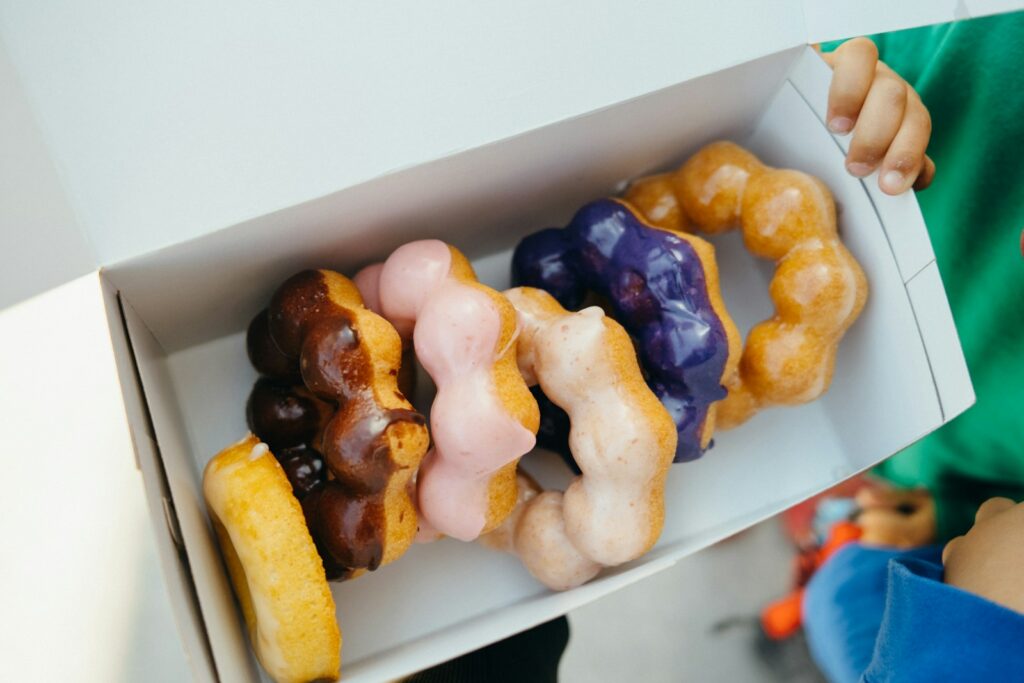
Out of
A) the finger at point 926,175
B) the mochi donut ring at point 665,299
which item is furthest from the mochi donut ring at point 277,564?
the finger at point 926,175

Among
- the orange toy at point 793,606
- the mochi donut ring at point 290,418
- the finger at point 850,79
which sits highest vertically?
the finger at point 850,79

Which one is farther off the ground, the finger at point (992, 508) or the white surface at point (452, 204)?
the white surface at point (452, 204)

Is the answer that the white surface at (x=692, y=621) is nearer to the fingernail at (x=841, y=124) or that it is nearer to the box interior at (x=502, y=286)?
the box interior at (x=502, y=286)

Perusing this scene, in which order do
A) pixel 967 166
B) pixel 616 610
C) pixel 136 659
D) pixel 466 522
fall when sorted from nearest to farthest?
pixel 136 659
pixel 466 522
pixel 967 166
pixel 616 610

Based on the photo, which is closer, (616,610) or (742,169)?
(742,169)

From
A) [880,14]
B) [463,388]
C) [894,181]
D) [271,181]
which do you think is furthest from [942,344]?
[271,181]

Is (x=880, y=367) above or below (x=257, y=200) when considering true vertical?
below

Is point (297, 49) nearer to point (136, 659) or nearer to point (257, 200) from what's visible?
point (257, 200)

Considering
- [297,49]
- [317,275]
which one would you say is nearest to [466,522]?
[317,275]
